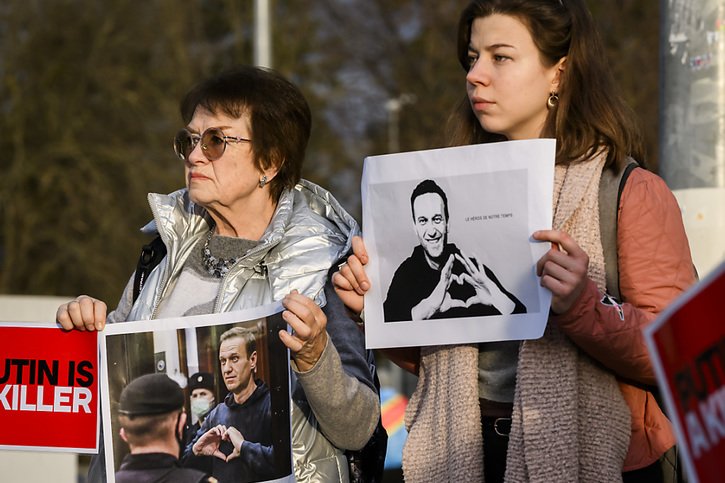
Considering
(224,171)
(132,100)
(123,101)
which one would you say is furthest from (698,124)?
(123,101)

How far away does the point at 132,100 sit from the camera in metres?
18.3

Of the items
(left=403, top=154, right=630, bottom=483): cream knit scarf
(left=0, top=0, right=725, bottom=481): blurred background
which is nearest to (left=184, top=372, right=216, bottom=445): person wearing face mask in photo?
(left=403, top=154, right=630, bottom=483): cream knit scarf

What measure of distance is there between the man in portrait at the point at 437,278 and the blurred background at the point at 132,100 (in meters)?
14.5

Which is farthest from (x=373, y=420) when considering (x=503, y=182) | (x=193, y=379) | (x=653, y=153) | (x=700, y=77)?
(x=653, y=153)

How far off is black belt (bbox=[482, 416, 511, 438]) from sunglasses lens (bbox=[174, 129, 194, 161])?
111cm

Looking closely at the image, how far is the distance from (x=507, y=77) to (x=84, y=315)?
1196 millimetres

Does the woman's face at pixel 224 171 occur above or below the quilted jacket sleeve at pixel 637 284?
above

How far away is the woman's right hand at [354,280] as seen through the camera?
274 centimetres

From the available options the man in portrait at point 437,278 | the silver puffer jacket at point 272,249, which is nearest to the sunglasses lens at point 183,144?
the silver puffer jacket at point 272,249

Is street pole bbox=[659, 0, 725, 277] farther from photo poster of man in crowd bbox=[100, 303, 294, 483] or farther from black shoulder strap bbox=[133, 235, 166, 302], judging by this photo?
black shoulder strap bbox=[133, 235, 166, 302]

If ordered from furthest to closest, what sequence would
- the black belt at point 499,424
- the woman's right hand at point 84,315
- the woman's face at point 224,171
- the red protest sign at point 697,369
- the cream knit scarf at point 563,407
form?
1. the woman's face at point 224,171
2. the woman's right hand at point 84,315
3. the black belt at point 499,424
4. the cream knit scarf at point 563,407
5. the red protest sign at point 697,369

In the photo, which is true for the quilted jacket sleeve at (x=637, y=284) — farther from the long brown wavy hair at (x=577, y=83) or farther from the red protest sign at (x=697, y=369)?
the red protest sign at (x=697, y=369)

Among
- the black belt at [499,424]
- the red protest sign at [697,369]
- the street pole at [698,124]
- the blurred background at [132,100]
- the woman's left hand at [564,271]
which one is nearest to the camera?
the red protest sign at [697,369]

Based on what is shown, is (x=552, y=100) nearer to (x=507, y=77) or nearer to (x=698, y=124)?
(x=507, y=77)
